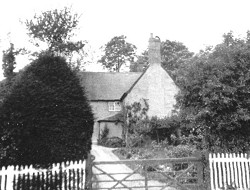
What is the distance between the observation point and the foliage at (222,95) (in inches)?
393

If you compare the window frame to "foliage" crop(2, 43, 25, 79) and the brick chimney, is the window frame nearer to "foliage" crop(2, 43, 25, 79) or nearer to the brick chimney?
the brick chimney

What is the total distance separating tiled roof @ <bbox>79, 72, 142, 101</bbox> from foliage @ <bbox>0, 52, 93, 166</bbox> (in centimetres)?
2593

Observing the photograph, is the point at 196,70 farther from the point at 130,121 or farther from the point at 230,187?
the point at 130,121

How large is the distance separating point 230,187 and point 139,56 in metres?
54.2

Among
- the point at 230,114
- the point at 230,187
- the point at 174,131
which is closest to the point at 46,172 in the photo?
the point at 230,187

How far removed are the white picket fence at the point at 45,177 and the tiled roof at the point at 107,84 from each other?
87.7 feet

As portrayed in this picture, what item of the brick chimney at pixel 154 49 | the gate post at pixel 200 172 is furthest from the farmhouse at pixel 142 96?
the gate post at pixel 200 172

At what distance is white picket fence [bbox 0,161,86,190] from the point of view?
7336 millimetres

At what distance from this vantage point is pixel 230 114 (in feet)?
33.0

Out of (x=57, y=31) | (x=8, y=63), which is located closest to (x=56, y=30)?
(x=57, y=31)

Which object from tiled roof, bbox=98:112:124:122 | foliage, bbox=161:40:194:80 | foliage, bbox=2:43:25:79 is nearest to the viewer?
foliage, bbox=2:43:25:79

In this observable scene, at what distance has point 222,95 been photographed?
32.5ft

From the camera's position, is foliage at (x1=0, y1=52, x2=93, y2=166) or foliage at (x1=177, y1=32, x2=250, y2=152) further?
foliage at (x1=177, y1=32, x2=250, y2=152)

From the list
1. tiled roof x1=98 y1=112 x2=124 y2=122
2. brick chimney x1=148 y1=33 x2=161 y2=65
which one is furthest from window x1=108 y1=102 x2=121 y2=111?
brick chimney x1=148 y1=33 x2=161 y2=65
